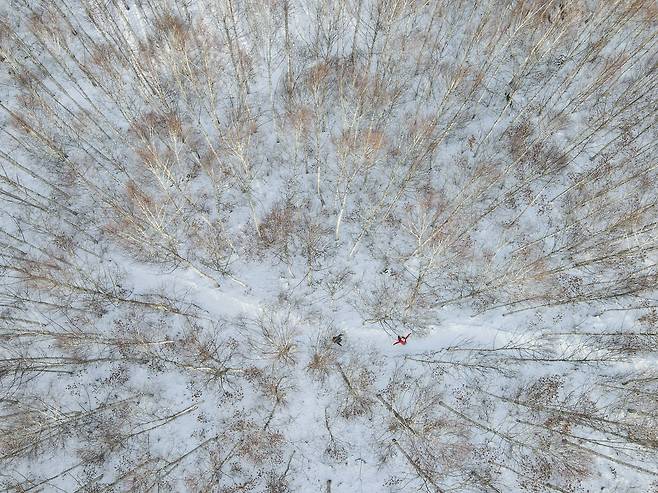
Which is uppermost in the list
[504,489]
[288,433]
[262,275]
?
[262,275]

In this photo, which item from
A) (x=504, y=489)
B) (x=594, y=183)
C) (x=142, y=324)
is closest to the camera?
(x=504, y=489)

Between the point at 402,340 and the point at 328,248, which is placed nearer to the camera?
the point at 402,340

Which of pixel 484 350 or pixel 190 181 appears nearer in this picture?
pixel 484 350

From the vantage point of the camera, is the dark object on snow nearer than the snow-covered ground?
No

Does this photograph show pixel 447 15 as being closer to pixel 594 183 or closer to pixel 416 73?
pixel 416 73

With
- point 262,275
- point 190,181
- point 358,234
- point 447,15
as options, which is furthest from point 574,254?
point 190,181

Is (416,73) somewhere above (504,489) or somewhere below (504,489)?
above

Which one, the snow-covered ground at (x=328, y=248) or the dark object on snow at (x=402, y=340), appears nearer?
the snow-covered ground at (x=328, y=248)

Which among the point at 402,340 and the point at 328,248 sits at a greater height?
the point at 328,248

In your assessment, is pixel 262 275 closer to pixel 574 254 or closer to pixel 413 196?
pixel 413 196

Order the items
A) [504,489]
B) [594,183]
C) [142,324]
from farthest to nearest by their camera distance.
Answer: [594,183], [142,324], [504,489]
